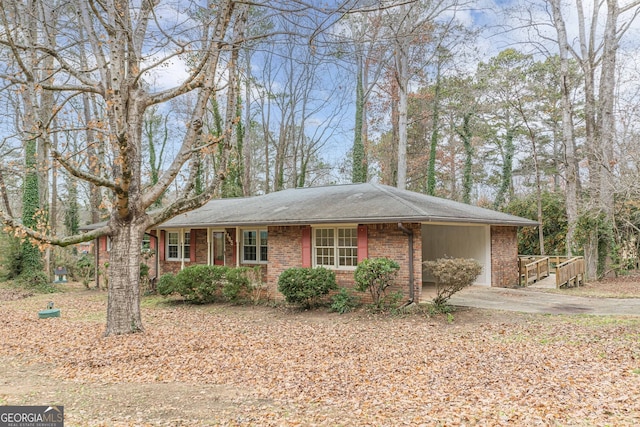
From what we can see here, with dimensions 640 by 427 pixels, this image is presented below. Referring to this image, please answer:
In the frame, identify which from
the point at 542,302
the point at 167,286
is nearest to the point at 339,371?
the point at 542,302

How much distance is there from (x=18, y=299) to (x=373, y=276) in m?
13.8

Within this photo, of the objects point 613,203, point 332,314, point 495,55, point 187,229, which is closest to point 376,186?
point 332,314

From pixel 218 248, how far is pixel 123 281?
24.8ft

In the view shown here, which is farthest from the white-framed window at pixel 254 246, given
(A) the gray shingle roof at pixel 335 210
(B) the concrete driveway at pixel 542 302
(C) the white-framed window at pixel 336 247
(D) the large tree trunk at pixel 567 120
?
(D) the large tree trunk at pixel 567 120

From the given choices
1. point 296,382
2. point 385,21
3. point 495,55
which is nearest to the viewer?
point 296,382

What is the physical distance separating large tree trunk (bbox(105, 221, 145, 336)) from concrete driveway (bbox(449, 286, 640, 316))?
26.8 feet

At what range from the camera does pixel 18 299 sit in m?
15.7

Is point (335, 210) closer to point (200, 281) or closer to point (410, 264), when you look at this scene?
point (410, 264)

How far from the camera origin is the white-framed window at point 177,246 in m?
16.4

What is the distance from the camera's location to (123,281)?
334 inches

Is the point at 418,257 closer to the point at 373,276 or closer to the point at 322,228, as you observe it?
the point at 373,276

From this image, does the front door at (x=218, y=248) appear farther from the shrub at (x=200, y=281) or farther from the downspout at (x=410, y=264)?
the downspout at (x=410, y=264)

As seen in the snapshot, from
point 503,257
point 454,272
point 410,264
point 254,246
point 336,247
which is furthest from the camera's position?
point 503,257

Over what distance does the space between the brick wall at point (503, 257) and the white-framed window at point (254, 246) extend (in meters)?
7.98
